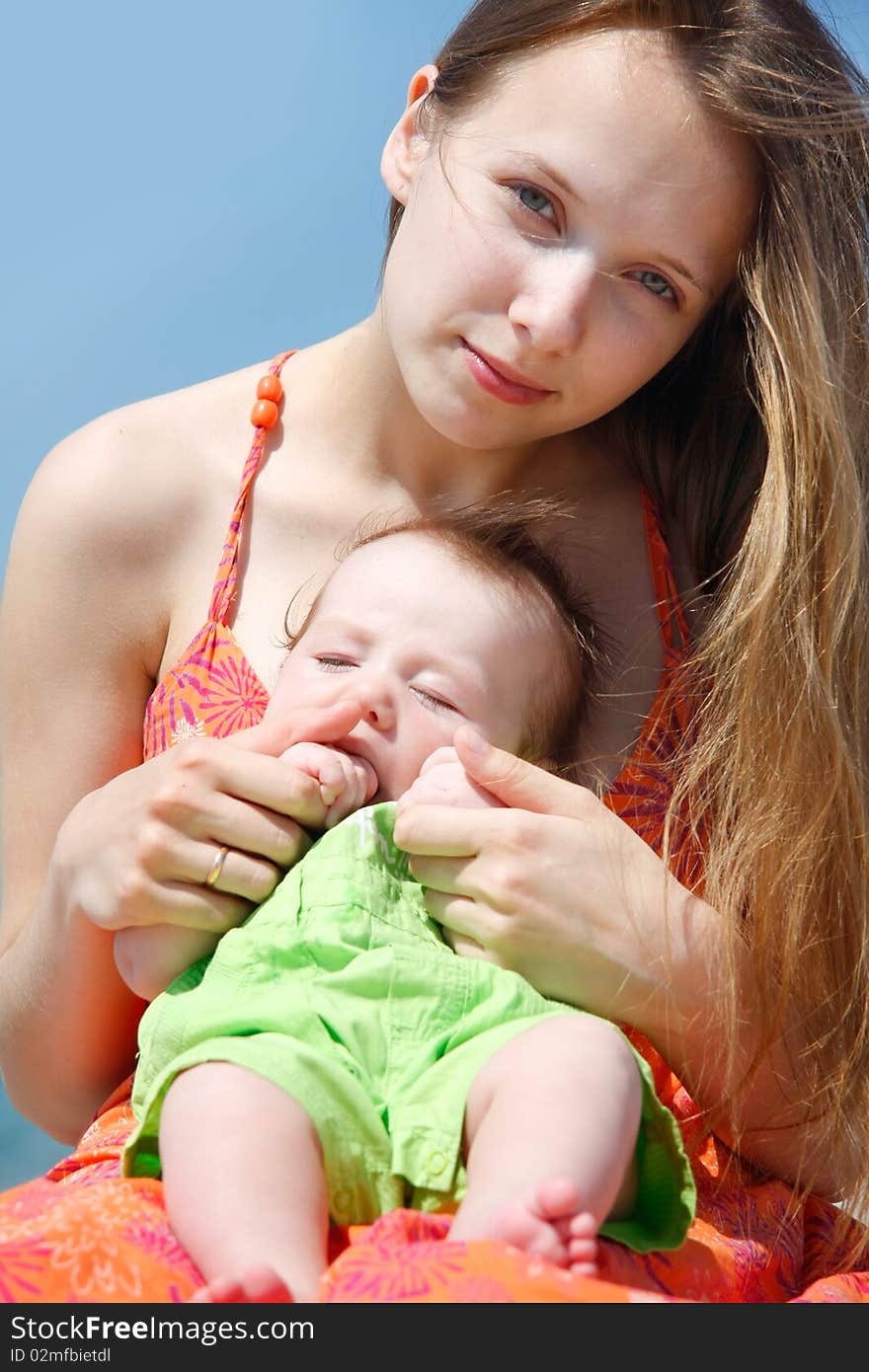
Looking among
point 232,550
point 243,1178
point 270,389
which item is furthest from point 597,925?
point 270,389

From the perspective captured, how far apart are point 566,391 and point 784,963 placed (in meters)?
0.73

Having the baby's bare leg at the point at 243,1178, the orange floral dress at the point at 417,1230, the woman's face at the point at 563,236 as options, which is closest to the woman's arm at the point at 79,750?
the orange floral dress at the point at 417,1230

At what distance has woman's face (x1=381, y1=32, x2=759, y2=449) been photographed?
173 cm

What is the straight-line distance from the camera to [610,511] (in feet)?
7.16

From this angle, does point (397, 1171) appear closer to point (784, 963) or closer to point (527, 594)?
point (784, 963)

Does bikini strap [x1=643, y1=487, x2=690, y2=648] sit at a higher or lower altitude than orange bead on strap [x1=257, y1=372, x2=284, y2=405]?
lower

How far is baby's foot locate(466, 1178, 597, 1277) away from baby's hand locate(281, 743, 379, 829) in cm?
54

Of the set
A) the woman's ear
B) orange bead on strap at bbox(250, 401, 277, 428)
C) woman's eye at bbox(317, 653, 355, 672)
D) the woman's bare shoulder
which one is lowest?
woman's eye at bbox(317, 653, 355, 672)

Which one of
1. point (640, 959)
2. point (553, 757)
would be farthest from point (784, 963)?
point (553, 757)

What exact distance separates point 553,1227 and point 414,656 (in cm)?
69

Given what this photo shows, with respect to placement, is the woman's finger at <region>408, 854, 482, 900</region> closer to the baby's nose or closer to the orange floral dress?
the baby's nose

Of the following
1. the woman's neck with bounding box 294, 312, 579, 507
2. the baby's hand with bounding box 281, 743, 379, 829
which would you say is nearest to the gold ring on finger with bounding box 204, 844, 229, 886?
the baby's hand with bounding box 281, 743, 379, 829

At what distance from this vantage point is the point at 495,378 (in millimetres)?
1810

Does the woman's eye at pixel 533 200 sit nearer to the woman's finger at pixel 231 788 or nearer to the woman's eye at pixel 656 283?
the woman's eye at pixel 656 283
